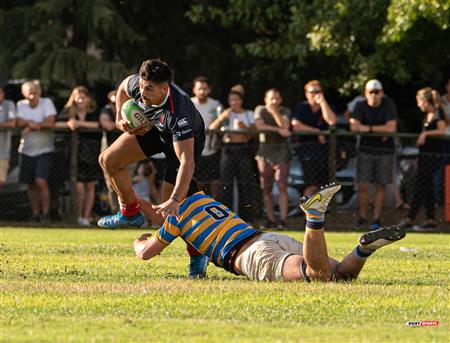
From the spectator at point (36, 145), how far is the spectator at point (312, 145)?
359 centimetres

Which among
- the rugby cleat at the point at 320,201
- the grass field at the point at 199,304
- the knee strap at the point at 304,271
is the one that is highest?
the rugby cleat at the point at 320,201

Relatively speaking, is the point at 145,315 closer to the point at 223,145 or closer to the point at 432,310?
the point at 432,310

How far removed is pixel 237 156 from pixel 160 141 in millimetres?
7148

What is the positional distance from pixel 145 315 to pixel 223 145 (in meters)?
10.8

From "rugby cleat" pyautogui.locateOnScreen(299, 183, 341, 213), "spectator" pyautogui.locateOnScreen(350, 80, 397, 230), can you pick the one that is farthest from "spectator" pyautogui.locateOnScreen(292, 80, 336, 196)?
"rugby cleat" pyautogui.locateOnScreen(299, 183, 341, 213)

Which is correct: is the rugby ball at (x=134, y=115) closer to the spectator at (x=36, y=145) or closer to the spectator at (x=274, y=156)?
the spectator at (x=274, y=156)

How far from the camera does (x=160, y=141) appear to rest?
10719 mm

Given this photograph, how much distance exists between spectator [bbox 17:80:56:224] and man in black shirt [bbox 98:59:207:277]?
6698 millimetres

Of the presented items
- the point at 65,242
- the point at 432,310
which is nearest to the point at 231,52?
the point at 65,242

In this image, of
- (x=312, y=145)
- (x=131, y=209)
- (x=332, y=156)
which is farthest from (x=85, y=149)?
(x=131, y=209)

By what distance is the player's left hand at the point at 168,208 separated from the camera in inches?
350

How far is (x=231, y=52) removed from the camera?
23.7 m

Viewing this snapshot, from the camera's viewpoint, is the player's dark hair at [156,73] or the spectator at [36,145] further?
the spectator at [36,145]

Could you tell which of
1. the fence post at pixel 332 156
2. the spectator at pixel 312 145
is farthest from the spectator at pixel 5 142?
the fence post at pixel 332 156
